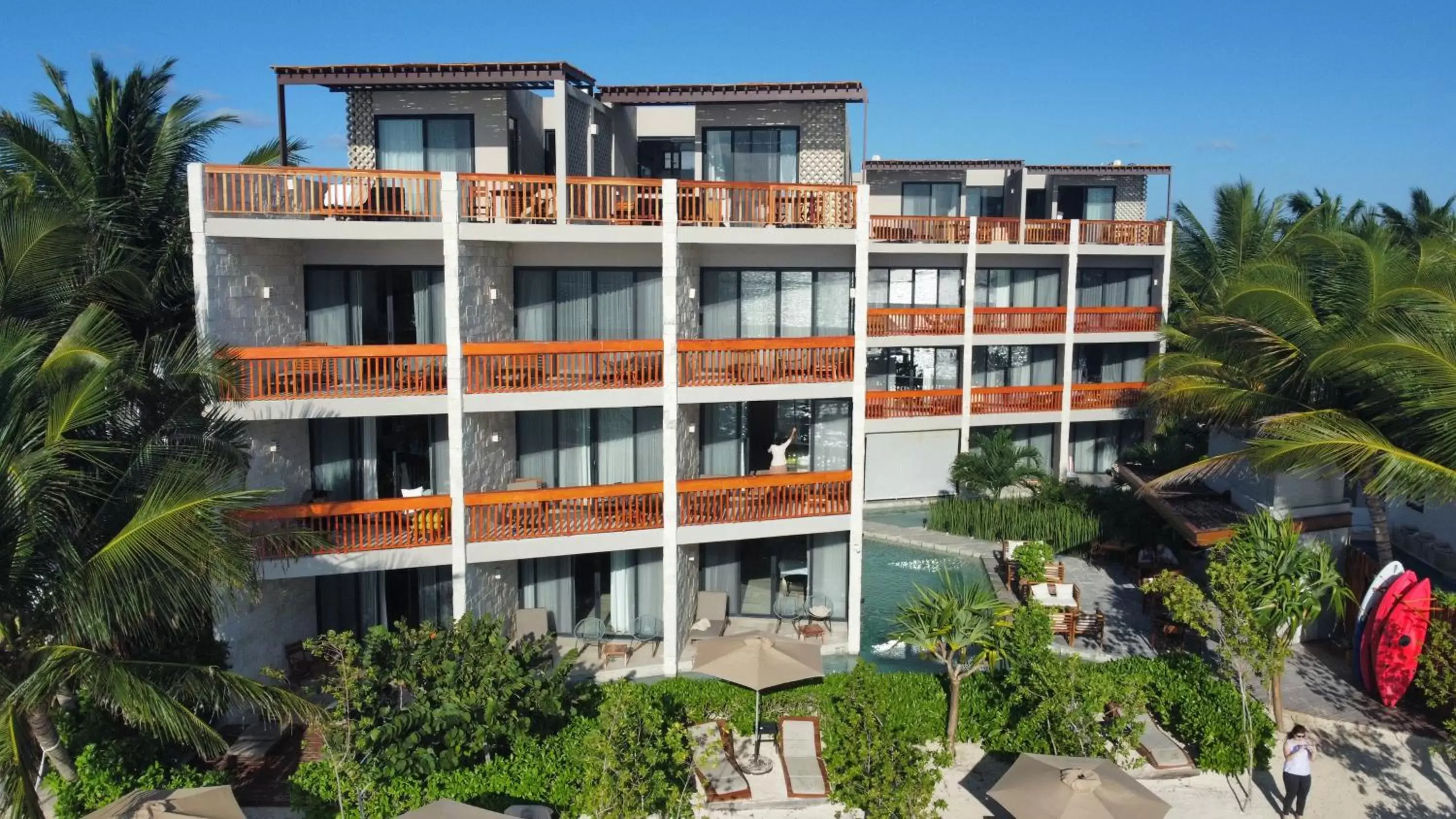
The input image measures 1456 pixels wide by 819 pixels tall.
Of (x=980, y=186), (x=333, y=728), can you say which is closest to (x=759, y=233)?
(x=333, y=728)

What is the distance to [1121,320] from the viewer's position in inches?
1265

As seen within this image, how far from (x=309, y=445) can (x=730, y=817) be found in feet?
33.2

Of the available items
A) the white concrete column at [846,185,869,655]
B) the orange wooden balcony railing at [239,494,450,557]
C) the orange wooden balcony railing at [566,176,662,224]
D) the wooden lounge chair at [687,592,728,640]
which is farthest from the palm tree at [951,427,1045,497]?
the orange wooden balcony railing at [239,494,450,557]

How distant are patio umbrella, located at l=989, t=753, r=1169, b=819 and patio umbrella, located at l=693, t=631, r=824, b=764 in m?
3.74

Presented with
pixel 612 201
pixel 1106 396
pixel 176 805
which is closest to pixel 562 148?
pixel 612 201

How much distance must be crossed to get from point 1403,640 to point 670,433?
41.8 ft

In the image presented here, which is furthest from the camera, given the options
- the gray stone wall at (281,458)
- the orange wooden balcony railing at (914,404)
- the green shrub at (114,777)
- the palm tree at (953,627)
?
the orange wooden balcony railing at (914,404)

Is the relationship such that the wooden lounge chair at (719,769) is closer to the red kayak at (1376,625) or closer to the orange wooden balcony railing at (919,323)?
the red kayak at (1376,625)

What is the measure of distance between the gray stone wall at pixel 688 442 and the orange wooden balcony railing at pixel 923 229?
40.1ft

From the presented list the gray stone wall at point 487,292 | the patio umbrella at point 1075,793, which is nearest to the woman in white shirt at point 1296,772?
the patio umbrella at point 1075,793

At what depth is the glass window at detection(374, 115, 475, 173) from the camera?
20625 millimetres

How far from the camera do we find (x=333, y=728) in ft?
42.4

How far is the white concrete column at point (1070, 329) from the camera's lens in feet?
103

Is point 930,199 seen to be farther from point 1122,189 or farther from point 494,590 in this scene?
point 494,590
